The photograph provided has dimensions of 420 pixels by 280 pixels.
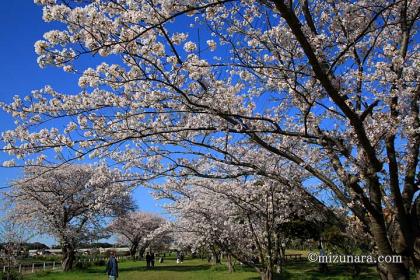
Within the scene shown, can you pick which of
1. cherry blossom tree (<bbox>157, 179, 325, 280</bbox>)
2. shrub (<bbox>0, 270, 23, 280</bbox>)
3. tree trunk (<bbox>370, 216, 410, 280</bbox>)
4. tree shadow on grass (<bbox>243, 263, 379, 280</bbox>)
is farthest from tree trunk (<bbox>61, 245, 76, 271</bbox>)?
tree trunk (<bbox>370, 216, 410, 280</bbox>)

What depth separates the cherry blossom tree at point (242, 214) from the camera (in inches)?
373

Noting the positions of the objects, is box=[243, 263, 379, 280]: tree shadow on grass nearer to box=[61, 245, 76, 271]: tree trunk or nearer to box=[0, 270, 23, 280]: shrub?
box=[0, 270, 23, 280]: shrub

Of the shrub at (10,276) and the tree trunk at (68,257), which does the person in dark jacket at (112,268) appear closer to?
the shrub at (10,276)

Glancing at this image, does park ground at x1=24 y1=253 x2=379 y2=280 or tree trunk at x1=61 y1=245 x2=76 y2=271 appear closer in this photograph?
park ground at x1=24 y1=253 x2=379 y2=280

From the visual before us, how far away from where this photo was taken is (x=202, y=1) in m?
4.12

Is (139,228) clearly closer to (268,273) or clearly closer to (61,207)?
(61,207)

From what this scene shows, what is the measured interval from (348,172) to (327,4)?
250 cm

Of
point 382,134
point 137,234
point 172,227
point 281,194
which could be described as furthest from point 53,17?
point 137,234

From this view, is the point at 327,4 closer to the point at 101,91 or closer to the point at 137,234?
the point at 101,91

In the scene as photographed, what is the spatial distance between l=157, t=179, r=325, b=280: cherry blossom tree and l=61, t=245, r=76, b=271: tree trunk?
55.6 ft

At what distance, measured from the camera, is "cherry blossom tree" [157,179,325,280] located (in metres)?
9.48

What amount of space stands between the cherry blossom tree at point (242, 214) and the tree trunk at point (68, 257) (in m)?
17.0

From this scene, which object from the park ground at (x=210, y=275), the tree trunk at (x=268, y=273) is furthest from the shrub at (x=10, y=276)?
the tree trunk at (x=268, y=273)

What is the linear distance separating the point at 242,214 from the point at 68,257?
2174 cm
